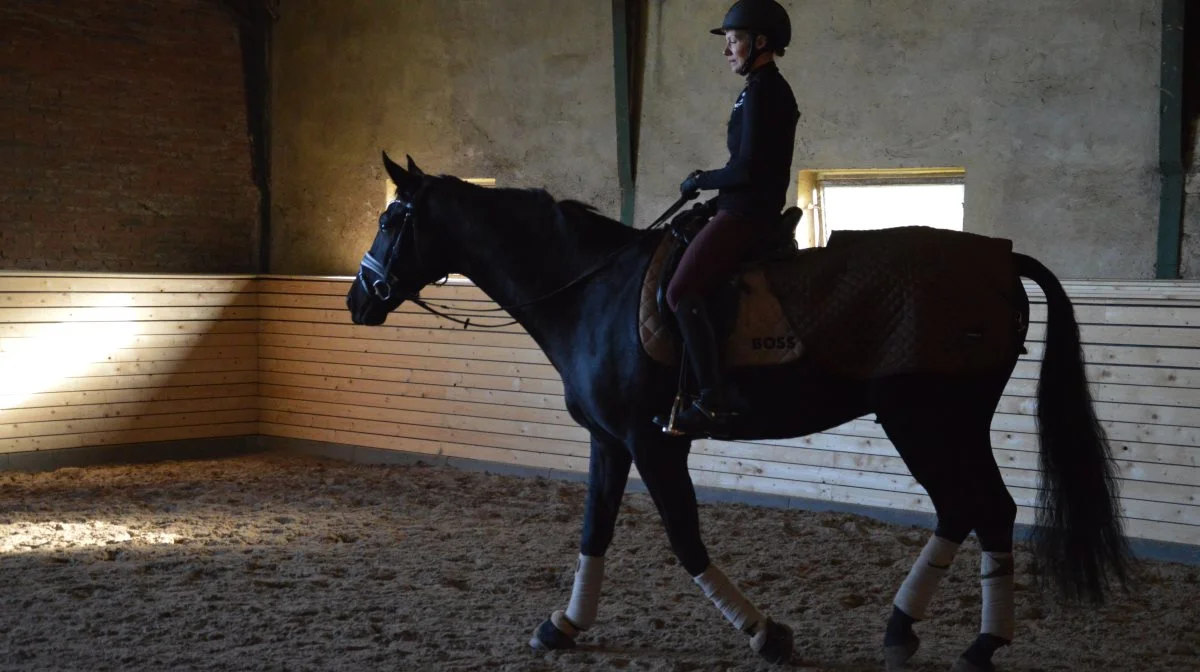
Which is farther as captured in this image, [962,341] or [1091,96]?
[1091,96]

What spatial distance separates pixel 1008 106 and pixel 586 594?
156 inches

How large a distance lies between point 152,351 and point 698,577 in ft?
18.0

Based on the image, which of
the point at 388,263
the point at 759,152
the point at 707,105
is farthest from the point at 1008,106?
the point at 388,263

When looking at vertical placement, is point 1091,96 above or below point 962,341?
above

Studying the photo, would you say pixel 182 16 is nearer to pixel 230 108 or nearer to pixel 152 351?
pixel 230 108

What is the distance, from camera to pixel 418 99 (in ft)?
28.0

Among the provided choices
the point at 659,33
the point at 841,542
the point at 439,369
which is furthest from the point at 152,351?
the point at 841,542

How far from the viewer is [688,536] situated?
3615 millimetres

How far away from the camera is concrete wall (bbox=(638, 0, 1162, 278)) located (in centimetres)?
600

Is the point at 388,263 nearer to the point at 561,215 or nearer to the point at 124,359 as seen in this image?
the point at 561,215

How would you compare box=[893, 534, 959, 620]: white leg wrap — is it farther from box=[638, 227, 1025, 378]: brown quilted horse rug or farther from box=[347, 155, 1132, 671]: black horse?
box=[638, 227, 1025, 378]: brown quilted horse rug

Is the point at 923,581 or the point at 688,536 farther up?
the point at 688,536

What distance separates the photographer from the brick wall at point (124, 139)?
25.8ft

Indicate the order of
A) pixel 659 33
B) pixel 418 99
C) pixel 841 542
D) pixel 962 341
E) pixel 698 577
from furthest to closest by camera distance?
1. pixel 418 99
2. pixel 659 33
3. pixel 841 542
4. pixel 698 577
5. pixel 962 341
